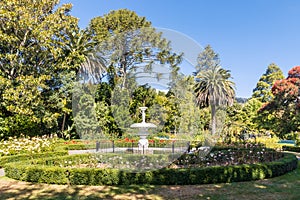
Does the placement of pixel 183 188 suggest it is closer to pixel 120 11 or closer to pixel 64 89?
pixel 64 89

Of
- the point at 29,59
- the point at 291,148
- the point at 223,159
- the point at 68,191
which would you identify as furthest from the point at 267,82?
the point at 68,191

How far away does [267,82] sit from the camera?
37.7 meters

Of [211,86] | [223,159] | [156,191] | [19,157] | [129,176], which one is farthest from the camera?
[19,157]

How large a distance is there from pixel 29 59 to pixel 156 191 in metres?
15.8

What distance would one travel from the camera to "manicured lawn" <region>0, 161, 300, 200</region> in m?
5.85

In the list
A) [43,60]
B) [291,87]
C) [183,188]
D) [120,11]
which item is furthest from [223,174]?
[120,11]

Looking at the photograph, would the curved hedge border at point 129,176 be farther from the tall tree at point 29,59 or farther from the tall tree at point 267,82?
the tall tree at point 267,82

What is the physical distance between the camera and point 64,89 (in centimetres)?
2156

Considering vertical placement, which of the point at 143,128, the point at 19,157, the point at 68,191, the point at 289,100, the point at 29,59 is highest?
the point at 29,59

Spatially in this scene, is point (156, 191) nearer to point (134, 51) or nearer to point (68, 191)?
point (68, 191)

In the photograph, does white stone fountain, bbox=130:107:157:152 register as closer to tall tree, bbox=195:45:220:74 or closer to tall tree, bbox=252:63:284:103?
tall tree, bbox=195:45:220:74

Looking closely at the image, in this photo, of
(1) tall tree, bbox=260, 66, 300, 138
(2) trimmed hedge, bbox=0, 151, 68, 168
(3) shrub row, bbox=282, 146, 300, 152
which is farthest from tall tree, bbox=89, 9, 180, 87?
(1) tall tree, bbox=260, 66, 300, 138

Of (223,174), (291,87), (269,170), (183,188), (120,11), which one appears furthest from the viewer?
(120,11)

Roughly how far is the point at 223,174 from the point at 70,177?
4303 millimetres
